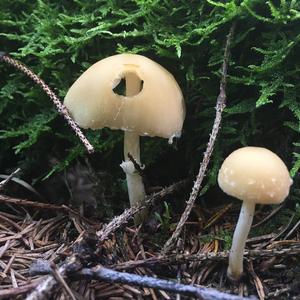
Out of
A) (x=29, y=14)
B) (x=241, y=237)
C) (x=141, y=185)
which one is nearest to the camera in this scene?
(x=241, y=237)

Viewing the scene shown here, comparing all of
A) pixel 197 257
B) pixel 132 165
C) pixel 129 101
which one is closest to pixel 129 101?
pixel 129 101

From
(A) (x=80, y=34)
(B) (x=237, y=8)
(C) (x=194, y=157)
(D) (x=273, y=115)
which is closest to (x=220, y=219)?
(C) (x=194, y=157)

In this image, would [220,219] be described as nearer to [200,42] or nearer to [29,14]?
[200,42]

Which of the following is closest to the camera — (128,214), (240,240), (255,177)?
(255,177)

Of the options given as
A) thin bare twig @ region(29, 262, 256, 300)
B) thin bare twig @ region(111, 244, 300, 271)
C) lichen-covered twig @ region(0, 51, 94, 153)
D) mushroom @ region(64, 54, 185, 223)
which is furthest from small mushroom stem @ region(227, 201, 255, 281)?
lichen-covered twig @ region(0, 51, 94, 153)

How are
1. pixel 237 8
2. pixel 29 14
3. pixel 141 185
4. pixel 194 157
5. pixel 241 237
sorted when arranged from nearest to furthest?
1. pixel 241 237
2. pixel 237 8
3. pixel 141 185
4. pixel 194 157
5. pixel 29 14

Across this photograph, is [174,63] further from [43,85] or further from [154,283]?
[154,283]
